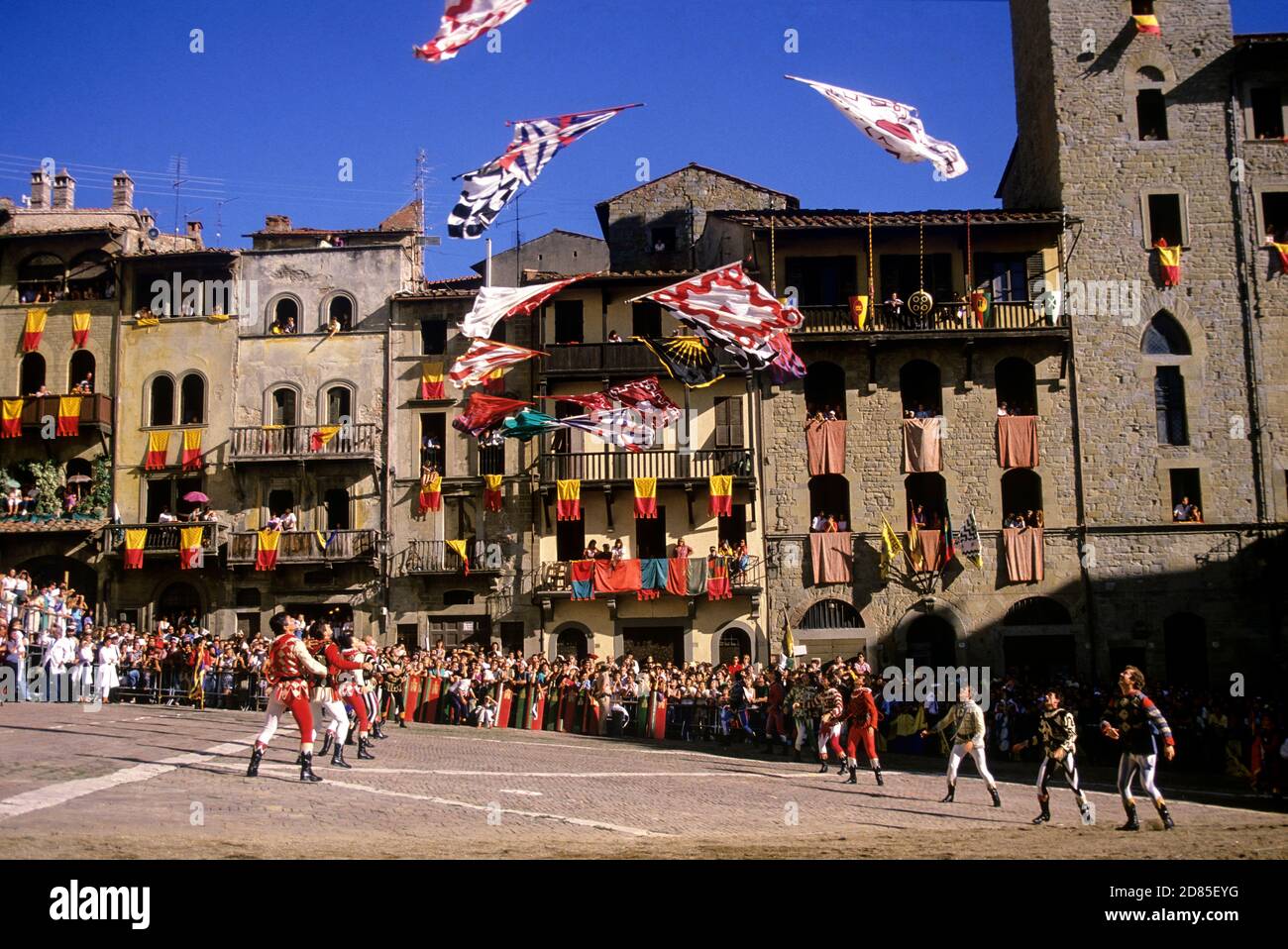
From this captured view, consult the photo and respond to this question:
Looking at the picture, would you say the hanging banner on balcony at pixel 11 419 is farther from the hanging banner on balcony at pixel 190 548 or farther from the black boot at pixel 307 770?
the black boot at pixel 307 770

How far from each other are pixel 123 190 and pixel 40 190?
3.55 m

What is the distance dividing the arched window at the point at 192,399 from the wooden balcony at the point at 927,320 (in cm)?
2011

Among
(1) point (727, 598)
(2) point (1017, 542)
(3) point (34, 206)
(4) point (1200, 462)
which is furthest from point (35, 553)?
(4) point (1200, 462)

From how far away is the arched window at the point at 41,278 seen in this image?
4631cm

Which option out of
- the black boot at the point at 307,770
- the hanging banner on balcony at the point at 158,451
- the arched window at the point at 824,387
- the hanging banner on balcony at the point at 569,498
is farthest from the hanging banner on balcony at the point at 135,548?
the black boot at the point at 307,770

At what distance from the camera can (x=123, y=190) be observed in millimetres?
50125

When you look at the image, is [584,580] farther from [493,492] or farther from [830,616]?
[830,616]

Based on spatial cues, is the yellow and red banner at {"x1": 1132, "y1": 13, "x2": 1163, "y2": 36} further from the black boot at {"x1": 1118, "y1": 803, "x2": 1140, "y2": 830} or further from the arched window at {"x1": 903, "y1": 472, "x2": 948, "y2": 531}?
the black boot at {"x1": 1118, "y1": 803, "x2": 1140, "y2": 830}

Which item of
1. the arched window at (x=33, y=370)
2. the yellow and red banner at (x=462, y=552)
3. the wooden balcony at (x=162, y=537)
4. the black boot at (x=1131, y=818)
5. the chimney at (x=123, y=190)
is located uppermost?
the chimney at (x=123, y=190)

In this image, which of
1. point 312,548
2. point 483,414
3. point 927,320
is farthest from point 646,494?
point 312,548

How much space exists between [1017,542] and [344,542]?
832 inches

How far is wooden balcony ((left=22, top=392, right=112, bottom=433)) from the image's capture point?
145 feet

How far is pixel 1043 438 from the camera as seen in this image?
4141 cm

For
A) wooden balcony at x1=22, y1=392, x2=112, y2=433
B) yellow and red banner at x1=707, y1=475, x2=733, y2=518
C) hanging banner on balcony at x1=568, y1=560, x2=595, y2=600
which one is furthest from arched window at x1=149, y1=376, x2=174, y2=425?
yellow and red banner at x1=707, y1=475, x2=733, y2=518
